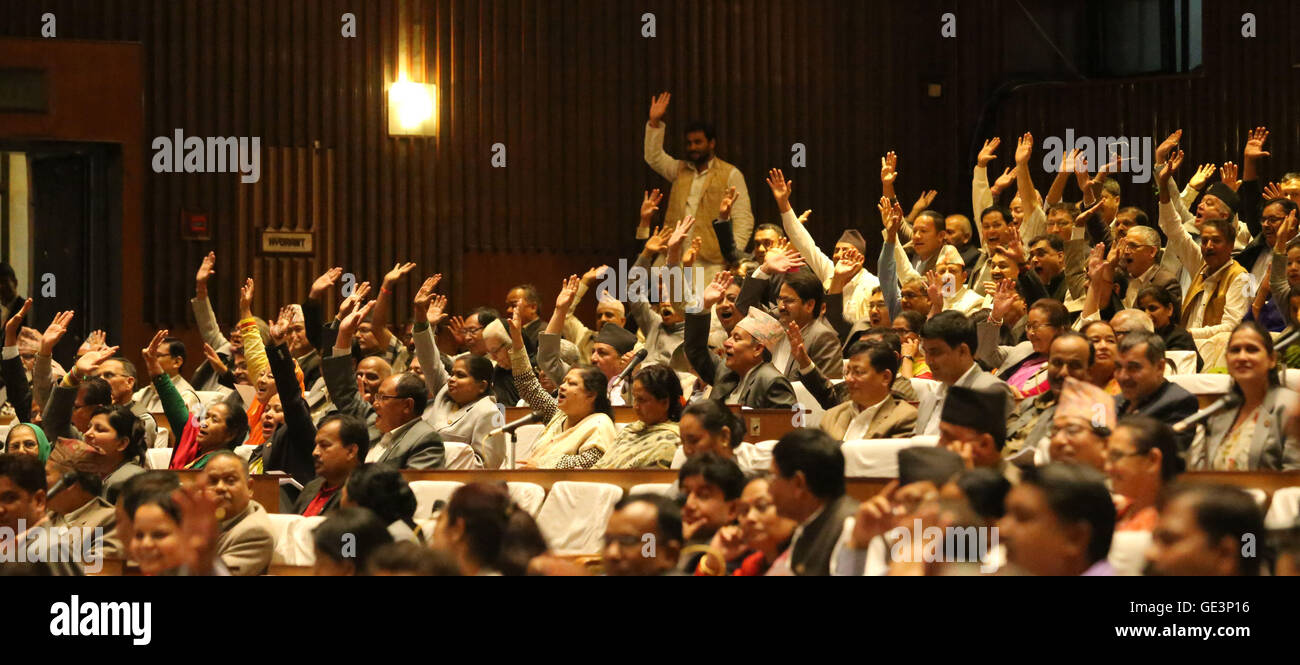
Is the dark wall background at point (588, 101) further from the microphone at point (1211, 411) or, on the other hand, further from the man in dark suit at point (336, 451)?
the microphone at point (1211, 411)

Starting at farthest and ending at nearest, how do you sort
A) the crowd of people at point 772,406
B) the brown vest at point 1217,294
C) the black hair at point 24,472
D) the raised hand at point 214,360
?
the raised hand at point 214,360, the brown vest at point 1217,294, the black hair at point 24,472, the crowd of people at point 772,406

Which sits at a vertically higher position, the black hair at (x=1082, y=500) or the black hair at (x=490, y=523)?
the black hair at (x=1082, y=500)

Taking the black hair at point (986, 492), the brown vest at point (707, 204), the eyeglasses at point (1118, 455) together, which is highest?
the brown vest at point (707, 204)

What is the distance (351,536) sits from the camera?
10.0 ft

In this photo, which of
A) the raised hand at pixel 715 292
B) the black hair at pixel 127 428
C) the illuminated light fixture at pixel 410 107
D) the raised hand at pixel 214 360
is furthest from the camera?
the illuminated light fixture at pixel 410 107

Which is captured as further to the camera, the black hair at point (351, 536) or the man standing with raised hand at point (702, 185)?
the man standing with raised hand at point (702, 185)

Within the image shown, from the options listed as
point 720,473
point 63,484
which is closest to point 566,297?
point 63,484

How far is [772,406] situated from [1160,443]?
2097mm

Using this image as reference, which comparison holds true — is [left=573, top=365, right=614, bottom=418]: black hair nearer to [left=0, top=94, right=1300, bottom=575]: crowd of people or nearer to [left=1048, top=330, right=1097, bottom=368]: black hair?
[left=0, top=94, right=1300, bottom=575]: crowd of people

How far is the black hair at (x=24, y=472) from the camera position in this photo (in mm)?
4012

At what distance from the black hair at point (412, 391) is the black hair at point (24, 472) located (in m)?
1.30

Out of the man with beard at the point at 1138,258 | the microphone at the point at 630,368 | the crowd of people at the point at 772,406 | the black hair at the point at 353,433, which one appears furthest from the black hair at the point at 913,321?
the black hair at the point at 353,433

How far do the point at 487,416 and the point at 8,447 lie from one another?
1501 mm
